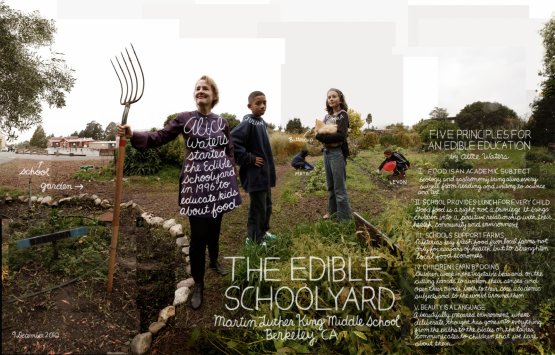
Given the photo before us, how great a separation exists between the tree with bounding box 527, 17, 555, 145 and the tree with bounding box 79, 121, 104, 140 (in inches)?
167

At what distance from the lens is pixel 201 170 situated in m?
2.73

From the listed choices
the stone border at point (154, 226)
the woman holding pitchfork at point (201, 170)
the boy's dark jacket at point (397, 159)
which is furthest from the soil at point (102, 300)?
the boy's dark jacket at point (397, 159)

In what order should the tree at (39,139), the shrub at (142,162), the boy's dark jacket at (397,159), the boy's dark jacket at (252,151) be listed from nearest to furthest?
1. the tree at (39,139)
2. the boy's dark jacket at (252,151)
3. the boy's dark jacket at (397,159)
4. the shrub at (142,162)

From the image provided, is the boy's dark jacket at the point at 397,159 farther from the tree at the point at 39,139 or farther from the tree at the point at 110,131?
the tree at the point at 39,139

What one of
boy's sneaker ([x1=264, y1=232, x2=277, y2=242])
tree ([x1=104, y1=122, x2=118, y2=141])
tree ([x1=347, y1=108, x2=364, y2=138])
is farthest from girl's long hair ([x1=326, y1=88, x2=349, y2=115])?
tree ([x1=104, y1=122, x2=118, y2=141])

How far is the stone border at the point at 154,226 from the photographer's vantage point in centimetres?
246

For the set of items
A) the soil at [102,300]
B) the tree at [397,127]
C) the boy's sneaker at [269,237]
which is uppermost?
the tree at [397,127]

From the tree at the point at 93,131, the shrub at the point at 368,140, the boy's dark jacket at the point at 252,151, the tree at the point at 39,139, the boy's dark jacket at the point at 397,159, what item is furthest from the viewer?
the shrub at the point at 368,140

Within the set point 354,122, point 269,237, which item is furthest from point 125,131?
point 354,122

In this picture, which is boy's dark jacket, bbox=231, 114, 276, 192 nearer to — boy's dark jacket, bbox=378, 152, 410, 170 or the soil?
the soil

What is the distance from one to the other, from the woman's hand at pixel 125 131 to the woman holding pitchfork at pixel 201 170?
0.43 feet

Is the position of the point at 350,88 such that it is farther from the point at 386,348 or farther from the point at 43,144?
the point at 43,144

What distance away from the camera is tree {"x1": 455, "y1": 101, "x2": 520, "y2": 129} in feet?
10.9

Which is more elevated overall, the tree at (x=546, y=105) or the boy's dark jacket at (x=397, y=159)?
the tree at (x=546, y=105)
